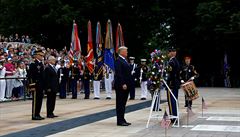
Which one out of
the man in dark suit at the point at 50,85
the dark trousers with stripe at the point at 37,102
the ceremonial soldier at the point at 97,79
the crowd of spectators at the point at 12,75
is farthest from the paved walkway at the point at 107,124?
the ceremonial soldier at the point at 97,79

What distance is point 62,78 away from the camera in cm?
2561

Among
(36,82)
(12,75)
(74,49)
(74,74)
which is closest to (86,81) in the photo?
(74,74)

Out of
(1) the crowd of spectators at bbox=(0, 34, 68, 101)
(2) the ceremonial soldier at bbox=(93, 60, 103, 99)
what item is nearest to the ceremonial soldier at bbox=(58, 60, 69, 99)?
(2) the ceremonial soldier at bbox=(93, 60, 103, 99)

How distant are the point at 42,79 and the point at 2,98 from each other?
7.82 m

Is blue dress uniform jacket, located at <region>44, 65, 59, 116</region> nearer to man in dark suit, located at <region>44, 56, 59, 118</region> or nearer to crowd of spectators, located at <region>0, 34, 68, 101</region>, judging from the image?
man in dark suit, located at <region>44, 56, 59, 118</region>

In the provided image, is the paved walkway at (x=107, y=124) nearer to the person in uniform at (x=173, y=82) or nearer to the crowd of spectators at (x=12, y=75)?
the person in uniform at (x=173, y=82)

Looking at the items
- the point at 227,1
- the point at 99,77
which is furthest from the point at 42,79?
the point at 227,1

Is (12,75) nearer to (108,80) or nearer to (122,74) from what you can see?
(108,80)

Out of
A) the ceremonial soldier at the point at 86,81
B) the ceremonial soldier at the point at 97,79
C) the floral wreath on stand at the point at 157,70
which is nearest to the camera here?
the floral wreath on stand at the point at 157,70

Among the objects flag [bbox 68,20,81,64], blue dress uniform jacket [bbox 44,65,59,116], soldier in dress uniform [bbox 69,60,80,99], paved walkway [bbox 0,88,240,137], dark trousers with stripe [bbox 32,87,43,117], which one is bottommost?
paved walkway [bbox 0,88,240,137]

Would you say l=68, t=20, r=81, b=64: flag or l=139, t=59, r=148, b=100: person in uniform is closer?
l=139, t=59, r=148, b=100: person in uniform

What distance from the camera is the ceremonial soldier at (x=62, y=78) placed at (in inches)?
1001

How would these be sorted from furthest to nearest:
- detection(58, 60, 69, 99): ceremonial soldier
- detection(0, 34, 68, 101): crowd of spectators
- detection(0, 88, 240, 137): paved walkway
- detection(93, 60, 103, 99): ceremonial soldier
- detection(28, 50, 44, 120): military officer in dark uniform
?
detection(58, 60, 69, 99): ceremonial soldier < detection(93, 60, 103, 99): ceremonial soldier < detection(0, 34, 68, 101): crowd of spectators < detection(28, 50, 44, 120): military officer in dark uniform < detection(0, 88, 240, 137): paved walkway

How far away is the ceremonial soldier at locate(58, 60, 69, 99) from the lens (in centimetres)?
2542
